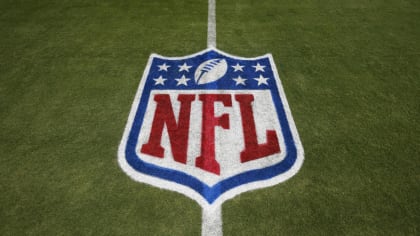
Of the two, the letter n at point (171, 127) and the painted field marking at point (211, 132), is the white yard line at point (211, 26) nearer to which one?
the painted field marking at point (211, 132)

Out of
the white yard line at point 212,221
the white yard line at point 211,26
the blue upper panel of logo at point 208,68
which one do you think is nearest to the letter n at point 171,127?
the blue upper panel of logo at point 208,68

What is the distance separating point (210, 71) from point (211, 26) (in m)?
1.50

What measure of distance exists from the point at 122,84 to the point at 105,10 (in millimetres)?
2442

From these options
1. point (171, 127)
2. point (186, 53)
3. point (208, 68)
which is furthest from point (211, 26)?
point (171, 127)

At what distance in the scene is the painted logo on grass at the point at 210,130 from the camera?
9.90 ft

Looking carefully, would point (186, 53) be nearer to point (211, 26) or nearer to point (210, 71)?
point (210, 71)

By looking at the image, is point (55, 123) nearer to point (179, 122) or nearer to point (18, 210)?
point (18, 210)

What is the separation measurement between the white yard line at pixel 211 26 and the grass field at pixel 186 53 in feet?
0.31

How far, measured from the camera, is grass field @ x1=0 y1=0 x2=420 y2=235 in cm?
278

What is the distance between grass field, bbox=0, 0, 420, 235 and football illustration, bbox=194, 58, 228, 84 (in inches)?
18.3

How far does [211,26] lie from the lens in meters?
5.43

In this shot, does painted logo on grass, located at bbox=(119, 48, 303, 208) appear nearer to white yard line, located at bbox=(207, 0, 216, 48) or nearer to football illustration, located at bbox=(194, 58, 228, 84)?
football illustration, located at bbox=(194, 58, 228, 84)

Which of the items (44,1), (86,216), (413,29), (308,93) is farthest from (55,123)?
(413,29)

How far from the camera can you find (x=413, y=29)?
5.29 metres
